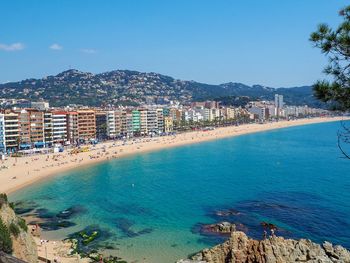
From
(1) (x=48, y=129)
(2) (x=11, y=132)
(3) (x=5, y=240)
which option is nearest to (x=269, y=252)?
(3) (x=5, y=240)

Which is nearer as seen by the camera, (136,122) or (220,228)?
(220,228)

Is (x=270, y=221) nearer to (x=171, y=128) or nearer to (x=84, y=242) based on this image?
(x=84, y=242)

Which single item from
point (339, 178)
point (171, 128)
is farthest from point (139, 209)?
point (171, 128)

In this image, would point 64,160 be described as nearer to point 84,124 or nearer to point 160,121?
point 84,124

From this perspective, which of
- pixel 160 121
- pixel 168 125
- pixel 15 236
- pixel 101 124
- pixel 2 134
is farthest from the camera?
pixel 168 125

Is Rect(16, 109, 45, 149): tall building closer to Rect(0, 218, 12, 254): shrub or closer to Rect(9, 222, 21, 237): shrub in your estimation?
Rect(9, 222, 21, 237): shrub

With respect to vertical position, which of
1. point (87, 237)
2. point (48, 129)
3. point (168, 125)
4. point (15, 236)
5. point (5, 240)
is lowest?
point (87, 237)

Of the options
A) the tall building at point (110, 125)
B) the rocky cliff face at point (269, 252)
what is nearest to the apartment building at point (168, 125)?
the tall building at point (110, 125)

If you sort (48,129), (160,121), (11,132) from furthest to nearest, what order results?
(160,121), (48,129), (11,132)
